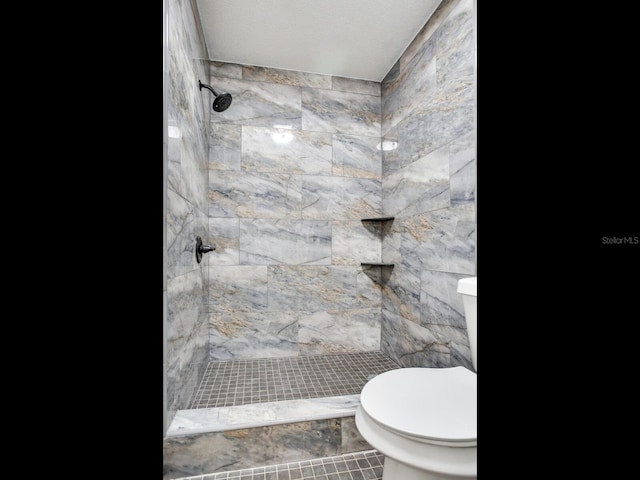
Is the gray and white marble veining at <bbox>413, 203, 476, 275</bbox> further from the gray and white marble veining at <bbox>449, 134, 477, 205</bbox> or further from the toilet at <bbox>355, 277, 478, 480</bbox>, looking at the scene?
the toilet at <bbox>355, 277, 478, 480</bbox>

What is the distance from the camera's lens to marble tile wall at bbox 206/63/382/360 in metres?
2.02

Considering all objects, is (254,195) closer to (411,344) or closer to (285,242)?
(285,242)

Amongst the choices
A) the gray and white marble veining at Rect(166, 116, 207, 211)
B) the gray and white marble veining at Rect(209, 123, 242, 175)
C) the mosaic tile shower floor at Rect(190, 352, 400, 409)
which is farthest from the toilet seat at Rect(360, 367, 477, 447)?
the gray and white marble veining at Rect(209, 123, 242, 175)

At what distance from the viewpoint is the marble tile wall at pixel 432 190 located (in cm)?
137

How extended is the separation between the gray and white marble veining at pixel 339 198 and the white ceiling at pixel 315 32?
0.72 metres

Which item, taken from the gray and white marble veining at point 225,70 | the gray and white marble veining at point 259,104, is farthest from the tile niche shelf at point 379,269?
the gray and white marble veining at point 225,70

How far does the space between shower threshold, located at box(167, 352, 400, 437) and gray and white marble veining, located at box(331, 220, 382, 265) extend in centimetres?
62

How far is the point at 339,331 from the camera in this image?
7.06 feet
